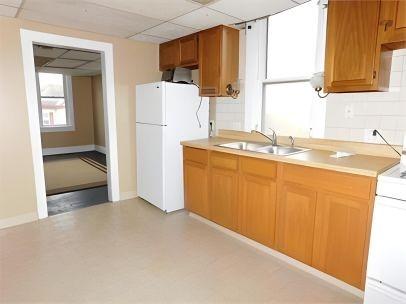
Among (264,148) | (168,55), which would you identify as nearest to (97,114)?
(168,55)

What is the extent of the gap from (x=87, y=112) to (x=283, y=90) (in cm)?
634

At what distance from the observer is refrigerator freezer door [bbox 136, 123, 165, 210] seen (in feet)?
11.0

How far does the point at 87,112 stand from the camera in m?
7.79

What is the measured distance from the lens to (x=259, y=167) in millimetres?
2441

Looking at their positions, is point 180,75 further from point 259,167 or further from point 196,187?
point 259,167

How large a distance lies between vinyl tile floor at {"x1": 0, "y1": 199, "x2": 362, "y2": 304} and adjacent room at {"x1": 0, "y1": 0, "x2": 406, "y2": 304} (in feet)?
0.05

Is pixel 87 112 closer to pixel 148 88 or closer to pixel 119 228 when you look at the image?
pixel 148 88

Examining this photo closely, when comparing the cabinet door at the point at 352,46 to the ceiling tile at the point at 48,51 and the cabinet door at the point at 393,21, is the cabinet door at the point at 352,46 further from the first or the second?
the ceiling tile at the point at 48,51

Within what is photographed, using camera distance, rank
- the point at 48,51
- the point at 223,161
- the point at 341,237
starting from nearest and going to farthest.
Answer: the point at 341,237 < the point at 223,161 < the point at 48,51

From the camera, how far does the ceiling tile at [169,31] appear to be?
3.15m

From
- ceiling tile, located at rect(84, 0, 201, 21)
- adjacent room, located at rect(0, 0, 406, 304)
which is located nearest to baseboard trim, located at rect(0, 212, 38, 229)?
adjacent room, located at rect(0, 0, 406, 304)

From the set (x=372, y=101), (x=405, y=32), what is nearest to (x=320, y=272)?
(x=372, y=101)

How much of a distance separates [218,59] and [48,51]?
9.82ft

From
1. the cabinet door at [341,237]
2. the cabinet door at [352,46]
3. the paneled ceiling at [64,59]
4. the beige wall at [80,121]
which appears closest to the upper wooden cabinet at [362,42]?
the cabinet door at [352,46]
